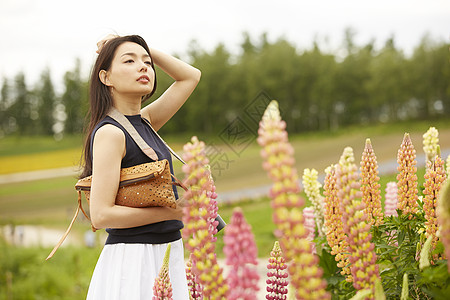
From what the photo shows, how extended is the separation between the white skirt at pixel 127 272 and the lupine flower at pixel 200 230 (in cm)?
88

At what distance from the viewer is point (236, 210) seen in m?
0.77

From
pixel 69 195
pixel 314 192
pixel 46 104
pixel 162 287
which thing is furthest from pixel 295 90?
pixel 162 287

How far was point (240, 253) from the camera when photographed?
756 mm

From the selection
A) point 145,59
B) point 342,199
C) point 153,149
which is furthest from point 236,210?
point 145,59

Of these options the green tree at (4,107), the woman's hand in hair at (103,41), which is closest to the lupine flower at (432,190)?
A: the woman's hand in hair at (103,41)

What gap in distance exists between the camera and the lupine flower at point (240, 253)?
750 mm

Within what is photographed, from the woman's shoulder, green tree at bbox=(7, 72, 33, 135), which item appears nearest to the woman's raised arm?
the woman's shoulder

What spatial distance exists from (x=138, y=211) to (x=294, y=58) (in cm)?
2782

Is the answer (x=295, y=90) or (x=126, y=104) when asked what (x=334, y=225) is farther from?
(x=295, y=90)

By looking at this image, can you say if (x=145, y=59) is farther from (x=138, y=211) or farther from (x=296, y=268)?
(x=296, y=268)

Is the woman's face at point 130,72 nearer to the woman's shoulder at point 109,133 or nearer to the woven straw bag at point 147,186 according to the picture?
the woman's shoulder at point 109,133

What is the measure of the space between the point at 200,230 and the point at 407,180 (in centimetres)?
88

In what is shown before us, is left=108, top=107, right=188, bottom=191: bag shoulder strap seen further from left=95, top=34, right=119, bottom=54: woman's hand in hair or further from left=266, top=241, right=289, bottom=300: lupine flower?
left=266, top=241, right=289, bottom=300: lupine flower

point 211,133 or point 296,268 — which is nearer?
point 296,268
